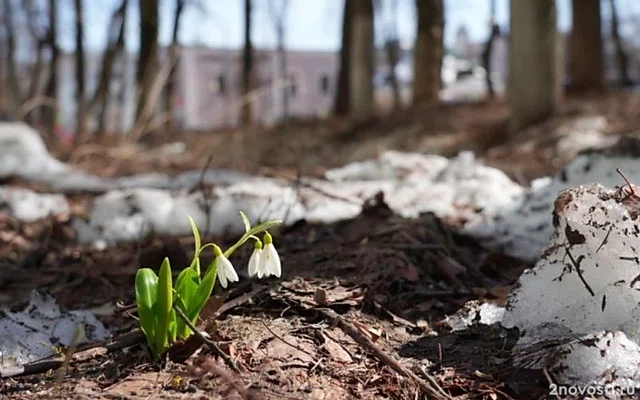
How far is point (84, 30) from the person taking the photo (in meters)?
13.6

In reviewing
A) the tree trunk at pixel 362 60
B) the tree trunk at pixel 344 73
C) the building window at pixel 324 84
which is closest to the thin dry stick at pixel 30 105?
the tree trunk at pixel 362 60

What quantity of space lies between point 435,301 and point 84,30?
12.7m

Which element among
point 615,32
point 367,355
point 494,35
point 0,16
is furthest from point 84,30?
point 367,355

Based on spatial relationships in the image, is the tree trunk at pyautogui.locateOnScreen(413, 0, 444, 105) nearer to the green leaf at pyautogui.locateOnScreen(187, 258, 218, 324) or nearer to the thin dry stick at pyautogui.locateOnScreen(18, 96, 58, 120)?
the thin dry stick at pyautogui.locateOnScreen(18, 96, 58, 120)

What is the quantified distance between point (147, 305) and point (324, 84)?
1564 inches

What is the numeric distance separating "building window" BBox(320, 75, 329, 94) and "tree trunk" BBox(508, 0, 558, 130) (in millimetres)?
32834

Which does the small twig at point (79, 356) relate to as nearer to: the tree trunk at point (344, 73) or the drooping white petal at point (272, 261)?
the drooping white petal at point (272, 261)

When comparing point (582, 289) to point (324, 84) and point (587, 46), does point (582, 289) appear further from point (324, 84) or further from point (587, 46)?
point (324, 84)

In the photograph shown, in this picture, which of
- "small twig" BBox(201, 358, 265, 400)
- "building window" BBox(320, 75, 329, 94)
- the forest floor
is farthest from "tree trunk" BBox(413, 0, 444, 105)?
"building window" BBox(320, 75, 329, 94)

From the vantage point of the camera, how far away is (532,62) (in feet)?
23.0

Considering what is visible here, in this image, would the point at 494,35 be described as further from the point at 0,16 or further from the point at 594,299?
the point at 594,299

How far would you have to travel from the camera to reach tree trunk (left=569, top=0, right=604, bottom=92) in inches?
392

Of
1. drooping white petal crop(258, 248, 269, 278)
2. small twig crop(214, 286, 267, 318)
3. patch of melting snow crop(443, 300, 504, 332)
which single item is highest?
drooping white petal crop(258, 248, 269, 278)

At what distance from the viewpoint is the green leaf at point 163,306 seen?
1.50 meters
